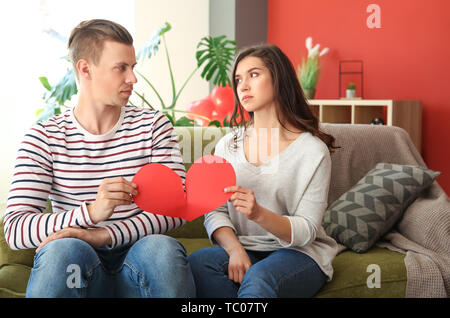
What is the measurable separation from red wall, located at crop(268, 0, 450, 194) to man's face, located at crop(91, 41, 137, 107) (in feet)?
10.5

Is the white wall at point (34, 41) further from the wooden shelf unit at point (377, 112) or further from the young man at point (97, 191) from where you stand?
the young man at point (97, 191)

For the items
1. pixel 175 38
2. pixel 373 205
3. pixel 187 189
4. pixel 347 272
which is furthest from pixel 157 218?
pixel 175 38

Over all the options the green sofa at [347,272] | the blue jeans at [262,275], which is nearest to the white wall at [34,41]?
the green sofa at [347,272]

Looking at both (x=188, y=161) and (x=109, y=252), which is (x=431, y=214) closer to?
(x=188, y=161)

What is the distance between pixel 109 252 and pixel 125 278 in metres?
0.13

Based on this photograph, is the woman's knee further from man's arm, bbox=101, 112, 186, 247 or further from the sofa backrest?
the sofa backrest

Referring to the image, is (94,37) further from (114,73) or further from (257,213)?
(257,213)

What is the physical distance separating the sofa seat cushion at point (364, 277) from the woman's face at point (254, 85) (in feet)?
1.91

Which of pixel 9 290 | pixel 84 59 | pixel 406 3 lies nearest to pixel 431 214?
pixel 84 59

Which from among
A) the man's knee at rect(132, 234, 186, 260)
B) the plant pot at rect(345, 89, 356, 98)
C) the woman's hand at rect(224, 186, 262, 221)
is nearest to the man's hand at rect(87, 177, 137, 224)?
the man's knee at rect(132, 234, 186, 260)

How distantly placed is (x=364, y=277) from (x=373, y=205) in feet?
1.22

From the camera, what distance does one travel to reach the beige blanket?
1.73 m

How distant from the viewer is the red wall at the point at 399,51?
404 cm

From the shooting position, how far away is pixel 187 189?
1.41 meters
